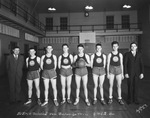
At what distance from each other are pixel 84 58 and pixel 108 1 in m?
9.66

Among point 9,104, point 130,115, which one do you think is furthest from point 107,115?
point 9,104

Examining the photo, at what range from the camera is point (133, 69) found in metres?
3.38

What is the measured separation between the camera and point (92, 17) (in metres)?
14.4

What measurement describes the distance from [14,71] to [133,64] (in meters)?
3.22

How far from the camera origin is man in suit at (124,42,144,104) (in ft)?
11.0

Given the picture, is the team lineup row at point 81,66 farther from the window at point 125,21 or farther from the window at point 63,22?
the window at point 125,21

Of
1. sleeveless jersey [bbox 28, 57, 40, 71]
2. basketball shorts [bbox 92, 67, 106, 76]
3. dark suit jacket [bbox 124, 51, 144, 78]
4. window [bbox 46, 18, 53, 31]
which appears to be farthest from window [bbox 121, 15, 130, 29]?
sleeveless jersey [bbox 28, 57, 40, 71]

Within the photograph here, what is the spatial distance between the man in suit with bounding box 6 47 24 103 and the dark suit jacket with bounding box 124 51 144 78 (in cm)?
291

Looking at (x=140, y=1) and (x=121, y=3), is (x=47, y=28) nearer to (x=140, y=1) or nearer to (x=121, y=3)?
(x=121, y=3)

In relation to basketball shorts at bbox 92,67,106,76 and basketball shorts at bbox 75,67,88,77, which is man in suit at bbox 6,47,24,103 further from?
basketball shorts at bbox 92,67,106,76

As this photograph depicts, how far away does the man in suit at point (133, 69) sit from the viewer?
11.0 ft

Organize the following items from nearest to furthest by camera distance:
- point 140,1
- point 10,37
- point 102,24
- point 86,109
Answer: point 86,109 → point 10,37 → point 140,1 → point 102,24

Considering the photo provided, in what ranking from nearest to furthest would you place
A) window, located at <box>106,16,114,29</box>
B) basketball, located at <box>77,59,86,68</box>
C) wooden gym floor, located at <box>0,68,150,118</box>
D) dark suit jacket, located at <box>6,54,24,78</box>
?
1. wooden gym floor, located at <box>0,68,150,118</box>
2. basketball, located at <box>77,59,86,68</box>
3. dark suit jacket, located at <box>6,54,24,78</box>
4. window, located at <box>106,16,114,29</box>

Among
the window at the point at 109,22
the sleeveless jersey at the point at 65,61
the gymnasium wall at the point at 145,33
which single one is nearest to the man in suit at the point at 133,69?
the sleeveless jersey at the point at 65,61
